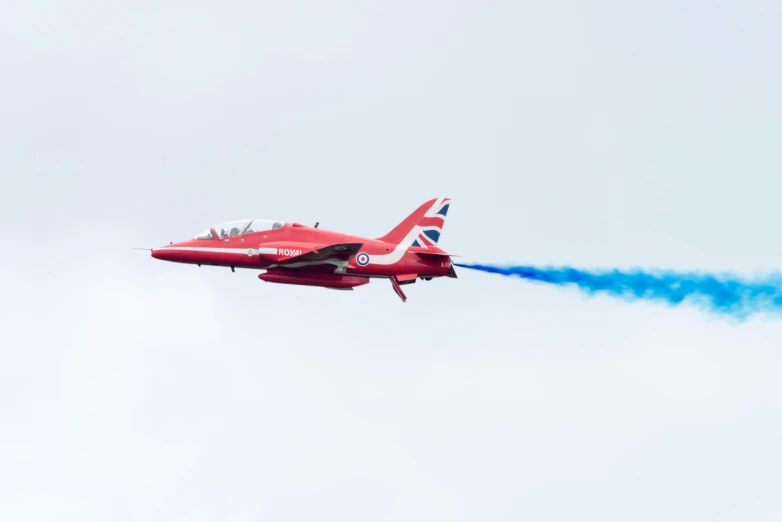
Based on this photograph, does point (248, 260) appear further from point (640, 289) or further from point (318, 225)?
point (640, 289)

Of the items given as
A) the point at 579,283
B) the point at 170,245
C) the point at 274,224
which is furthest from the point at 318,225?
the point at 579,283

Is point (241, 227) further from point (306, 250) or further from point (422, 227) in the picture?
point (422, 227)

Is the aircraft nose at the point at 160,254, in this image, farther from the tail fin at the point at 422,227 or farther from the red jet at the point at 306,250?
the tail fin at the point at 422,227

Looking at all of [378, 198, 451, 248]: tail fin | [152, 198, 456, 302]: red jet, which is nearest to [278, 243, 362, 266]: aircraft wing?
[152, 198, 456, 302]: red jet

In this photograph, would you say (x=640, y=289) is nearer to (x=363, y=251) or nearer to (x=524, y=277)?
(x=524, y=277)

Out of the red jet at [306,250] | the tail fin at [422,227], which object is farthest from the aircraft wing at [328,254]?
the tail fin at [422,227]

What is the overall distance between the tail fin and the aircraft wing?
2716 mm

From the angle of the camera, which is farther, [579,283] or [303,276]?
[579,283]

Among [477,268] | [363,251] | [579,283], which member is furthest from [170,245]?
[579,283]

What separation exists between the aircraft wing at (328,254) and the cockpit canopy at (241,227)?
6.56 ft

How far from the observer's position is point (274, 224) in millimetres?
68438

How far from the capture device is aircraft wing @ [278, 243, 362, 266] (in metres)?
66.1

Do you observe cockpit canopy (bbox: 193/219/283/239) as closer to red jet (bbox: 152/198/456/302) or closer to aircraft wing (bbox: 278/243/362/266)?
red jet (bbox: 152/198/456/302)

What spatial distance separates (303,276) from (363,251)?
8.93ft
